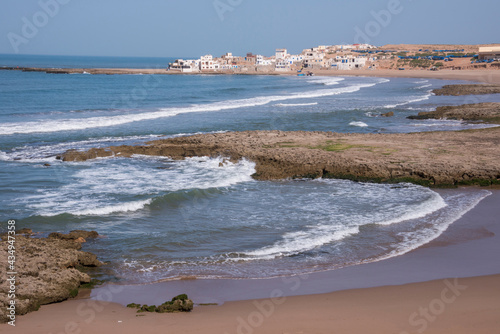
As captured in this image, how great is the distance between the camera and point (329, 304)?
7.84 metres

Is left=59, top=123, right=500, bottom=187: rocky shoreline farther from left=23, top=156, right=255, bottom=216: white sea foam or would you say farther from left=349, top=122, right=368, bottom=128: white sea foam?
left=349, top=122, right=368, bottom=128: white sea foam

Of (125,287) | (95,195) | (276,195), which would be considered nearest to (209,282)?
(125,287)

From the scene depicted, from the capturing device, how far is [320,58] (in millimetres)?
149250

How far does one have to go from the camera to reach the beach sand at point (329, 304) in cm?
702

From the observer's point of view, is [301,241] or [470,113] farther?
[470,113]

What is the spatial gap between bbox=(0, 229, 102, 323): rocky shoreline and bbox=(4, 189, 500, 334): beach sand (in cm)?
22

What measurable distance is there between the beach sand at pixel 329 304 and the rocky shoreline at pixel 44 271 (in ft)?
0.71

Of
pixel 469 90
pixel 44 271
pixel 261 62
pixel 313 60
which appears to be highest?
pixel 313 60

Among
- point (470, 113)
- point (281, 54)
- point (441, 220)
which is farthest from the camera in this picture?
point (281, 54)

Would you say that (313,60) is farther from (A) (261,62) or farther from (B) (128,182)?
(B) (128,182)

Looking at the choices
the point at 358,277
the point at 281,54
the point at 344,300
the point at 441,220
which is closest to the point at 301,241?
the point at 358,277

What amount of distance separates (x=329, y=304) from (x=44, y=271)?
503cm

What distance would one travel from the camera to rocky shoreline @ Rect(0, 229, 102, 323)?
772cm

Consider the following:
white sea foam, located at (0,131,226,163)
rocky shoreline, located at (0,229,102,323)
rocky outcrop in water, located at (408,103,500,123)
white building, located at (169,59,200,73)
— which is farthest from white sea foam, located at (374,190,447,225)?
white building, located at (169,59,200,73)
